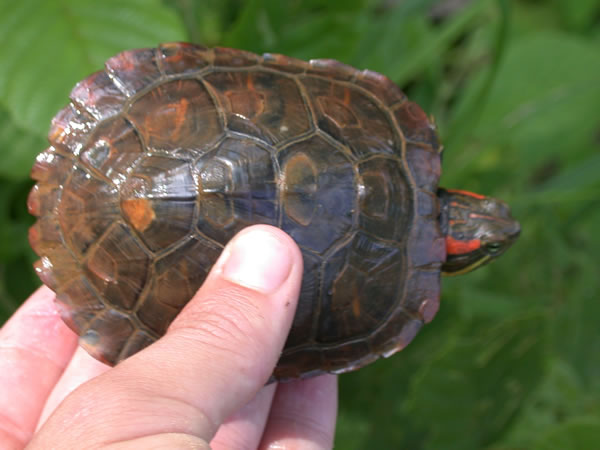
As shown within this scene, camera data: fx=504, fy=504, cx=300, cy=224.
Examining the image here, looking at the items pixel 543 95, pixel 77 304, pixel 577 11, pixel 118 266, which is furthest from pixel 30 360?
pixel 577 11

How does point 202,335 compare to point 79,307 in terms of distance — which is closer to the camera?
point 202,335

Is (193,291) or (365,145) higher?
(365,145)

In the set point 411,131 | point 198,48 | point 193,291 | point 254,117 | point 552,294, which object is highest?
point 198,48

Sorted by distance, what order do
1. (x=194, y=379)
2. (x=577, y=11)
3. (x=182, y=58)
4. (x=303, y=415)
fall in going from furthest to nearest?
(x=577, y=11)
(x=303, y=415)
(x=182, y=58)
(x=194, y=379)

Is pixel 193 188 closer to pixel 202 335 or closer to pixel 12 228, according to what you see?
pixel 202 335

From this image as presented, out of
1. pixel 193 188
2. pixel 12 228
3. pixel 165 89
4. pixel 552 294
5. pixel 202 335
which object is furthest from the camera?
pixel 552 294

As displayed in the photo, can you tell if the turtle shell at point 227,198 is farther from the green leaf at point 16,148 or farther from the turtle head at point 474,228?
the green leaf at point 16,148

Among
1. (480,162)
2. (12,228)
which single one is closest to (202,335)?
(12,228)

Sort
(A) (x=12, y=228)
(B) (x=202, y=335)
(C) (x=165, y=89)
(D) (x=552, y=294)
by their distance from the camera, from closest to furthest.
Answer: (B) (x=202, y=335) → (C) (x=165, y=89) → (A) (x=12, y=228) → (D) (x=552, y=294)

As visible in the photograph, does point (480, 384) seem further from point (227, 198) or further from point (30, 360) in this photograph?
point (30, 360)
